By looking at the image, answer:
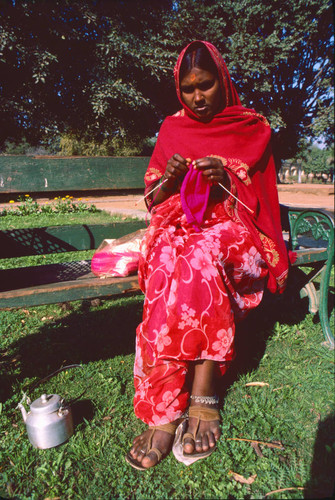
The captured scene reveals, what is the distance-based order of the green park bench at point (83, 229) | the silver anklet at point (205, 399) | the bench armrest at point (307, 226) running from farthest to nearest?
the bench armrest at point (307, 226) < the green park bench at point (83, 229) < the silver anklet at point (205, 399)

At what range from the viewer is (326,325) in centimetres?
268

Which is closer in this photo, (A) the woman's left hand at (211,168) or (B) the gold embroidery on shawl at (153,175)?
(A) the woman's left hand at (211,168)

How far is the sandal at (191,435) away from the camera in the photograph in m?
1.60

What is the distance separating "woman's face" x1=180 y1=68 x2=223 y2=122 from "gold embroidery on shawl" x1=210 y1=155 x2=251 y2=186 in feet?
1.14

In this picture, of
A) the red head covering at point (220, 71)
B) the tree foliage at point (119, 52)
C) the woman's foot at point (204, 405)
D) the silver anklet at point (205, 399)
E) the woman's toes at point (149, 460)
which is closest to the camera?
the woman's toes at point (149, 460)

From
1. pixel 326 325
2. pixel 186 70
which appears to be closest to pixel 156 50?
pixel 186 70

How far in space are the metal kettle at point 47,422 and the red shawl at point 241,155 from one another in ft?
4.55

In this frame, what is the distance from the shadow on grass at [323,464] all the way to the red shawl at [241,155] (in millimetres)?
810

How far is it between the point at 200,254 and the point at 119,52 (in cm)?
1004

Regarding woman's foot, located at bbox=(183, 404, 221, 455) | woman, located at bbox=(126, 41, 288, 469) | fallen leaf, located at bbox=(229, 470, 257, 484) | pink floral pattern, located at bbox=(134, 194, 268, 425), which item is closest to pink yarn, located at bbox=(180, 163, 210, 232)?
woman, located at bbox=(126, 41, 288, 469)

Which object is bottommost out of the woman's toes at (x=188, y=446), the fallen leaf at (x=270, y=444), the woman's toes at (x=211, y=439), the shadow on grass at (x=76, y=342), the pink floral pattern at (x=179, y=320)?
the shadow on grass at (x=76, y=342)

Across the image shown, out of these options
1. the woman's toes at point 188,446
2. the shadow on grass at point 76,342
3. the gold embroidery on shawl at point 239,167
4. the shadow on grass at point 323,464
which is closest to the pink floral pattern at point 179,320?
the woman's toes at point 188,446

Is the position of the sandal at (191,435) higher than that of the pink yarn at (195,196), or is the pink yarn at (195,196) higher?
the pink yarn at (195,196)

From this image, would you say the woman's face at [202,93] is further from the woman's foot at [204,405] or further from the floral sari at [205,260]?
the woman's foot at [204,405]
